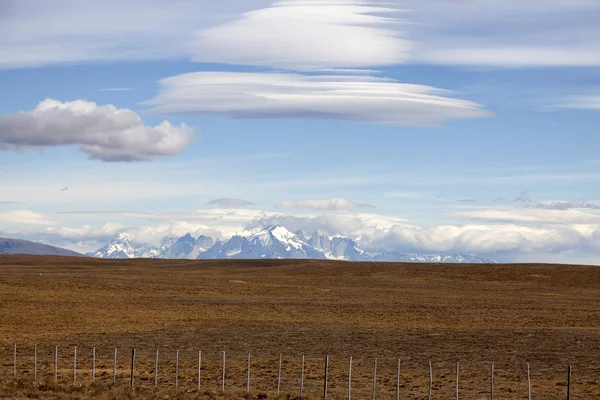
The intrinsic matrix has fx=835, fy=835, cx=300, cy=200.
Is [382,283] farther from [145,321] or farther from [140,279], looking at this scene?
[145,321]

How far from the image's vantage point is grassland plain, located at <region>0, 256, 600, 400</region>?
136 ft

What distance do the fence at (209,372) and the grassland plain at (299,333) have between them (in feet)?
0.56

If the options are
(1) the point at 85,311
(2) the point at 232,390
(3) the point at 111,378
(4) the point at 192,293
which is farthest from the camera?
(4) the point at 192,293

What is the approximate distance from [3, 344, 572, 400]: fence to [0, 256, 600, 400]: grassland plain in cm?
17

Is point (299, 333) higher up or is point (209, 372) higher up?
point (299, 333)

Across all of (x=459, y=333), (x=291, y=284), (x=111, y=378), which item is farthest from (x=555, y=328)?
(x=291, y=284)

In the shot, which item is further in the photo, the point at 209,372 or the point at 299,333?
the point at 299,333

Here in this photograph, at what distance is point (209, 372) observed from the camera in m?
45.5

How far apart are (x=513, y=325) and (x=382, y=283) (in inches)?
1962

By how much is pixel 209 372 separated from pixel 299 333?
18.2m

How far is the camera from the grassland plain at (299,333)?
136 feet

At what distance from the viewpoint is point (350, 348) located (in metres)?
55.8

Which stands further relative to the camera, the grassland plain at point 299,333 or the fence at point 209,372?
the grassland plain at point 299,333

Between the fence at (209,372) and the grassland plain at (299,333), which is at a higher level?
the grassland plain at (299,333)
